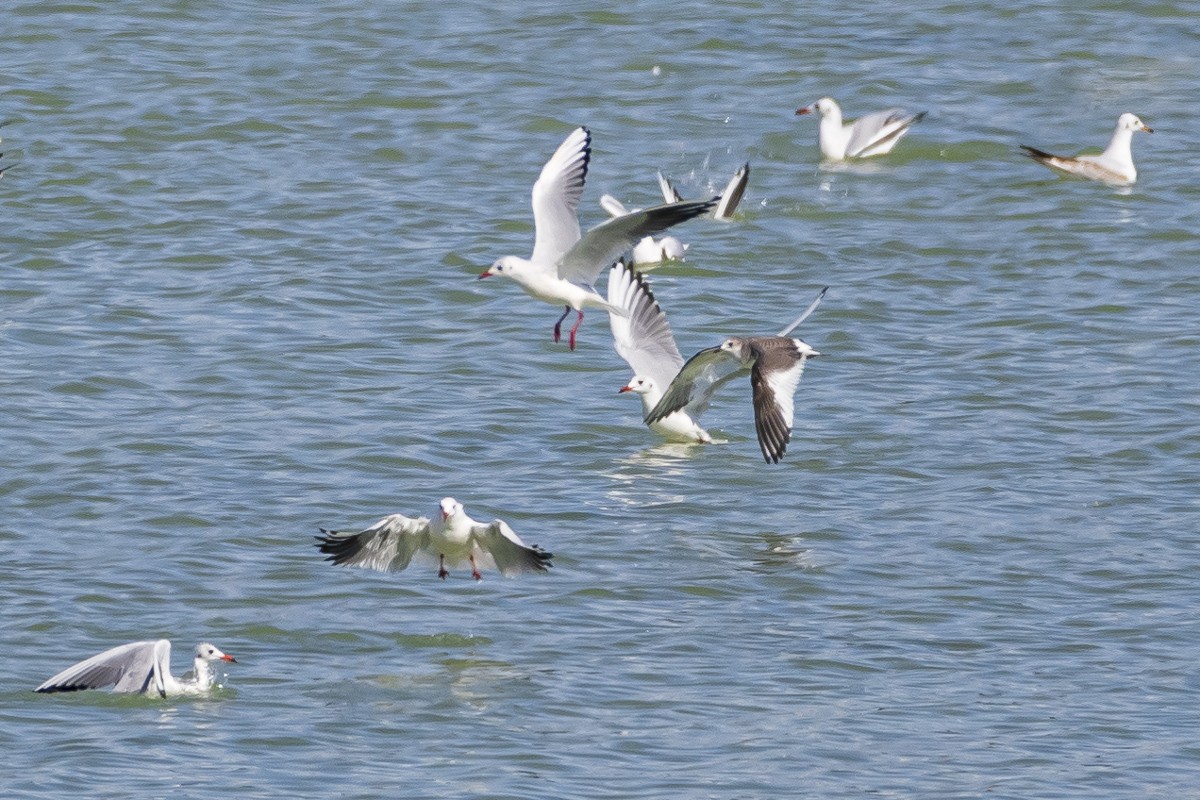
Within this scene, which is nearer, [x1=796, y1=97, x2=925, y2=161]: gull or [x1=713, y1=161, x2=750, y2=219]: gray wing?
[x1=713, y1=161, x2=750, y2=219]: gray wing

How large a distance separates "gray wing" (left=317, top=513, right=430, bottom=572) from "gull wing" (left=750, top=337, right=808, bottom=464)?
2.68m

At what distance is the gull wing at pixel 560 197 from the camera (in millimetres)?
12664

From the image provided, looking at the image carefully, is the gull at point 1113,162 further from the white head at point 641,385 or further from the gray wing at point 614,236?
the gray wing at point 614,236

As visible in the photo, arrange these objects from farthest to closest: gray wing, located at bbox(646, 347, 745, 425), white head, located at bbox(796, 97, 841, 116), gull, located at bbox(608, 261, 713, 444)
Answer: white head, located at bbox(796, 97, 841, 116) < gull, located at bbox(608, 261, 713, 444) < gray wing, located at bbox(646, 347, 745, 425)

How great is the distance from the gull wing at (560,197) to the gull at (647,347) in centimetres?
99

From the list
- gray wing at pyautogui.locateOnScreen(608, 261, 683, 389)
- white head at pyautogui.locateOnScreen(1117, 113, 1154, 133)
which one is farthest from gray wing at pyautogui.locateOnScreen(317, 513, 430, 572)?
white head at pyautogui.locateOnScreen(1117, 113, 1154, 133)

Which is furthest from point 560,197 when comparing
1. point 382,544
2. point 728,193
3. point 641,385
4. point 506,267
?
point 728,193

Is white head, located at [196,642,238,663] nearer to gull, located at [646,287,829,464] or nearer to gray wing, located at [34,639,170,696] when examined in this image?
gray wing, located at [34,639,170,696]

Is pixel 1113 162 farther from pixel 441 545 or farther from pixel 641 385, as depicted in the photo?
pixel 441 545

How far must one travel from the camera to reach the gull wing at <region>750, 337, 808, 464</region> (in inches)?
491

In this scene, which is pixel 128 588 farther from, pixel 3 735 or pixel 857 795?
pixel 857 795

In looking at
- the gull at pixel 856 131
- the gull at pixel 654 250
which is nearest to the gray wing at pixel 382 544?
the gull at pixel 654 250

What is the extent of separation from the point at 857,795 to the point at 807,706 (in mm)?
915

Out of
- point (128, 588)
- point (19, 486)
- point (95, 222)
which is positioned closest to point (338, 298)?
point (95, 222)
